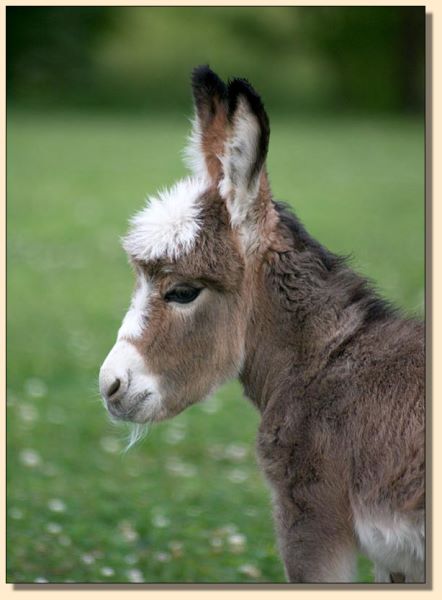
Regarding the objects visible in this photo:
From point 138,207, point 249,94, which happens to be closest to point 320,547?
point 249,94

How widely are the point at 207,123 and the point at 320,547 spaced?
1708mm

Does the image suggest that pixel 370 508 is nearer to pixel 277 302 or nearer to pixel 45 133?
pixel 277 302

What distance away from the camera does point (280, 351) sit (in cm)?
380

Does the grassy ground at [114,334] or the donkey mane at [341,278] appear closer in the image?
the donkey mane at [341,278]

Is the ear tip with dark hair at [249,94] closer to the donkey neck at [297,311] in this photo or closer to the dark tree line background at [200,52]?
the donkey neck at [297,311]

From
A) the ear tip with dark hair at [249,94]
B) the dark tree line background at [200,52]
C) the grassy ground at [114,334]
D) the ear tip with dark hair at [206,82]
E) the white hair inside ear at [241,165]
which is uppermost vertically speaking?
the dark tree line background at [200,52]

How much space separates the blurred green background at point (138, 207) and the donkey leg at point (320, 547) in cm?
115

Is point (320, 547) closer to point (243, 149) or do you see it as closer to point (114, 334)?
point (243, 149)

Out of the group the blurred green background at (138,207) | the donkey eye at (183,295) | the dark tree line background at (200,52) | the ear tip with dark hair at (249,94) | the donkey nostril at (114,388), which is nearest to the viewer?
the ear tip with dark hair at (249,94)

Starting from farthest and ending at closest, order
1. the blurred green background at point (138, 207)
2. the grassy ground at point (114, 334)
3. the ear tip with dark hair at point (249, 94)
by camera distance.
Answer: the blurred green background at point (138, 207), the grassy ground at point (114, 334), the ear tip with dark hair at point (249, 94)

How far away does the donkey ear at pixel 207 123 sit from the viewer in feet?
12.5

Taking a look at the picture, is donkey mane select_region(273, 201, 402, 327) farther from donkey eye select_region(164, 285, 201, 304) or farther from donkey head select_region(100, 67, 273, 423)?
donkey eye select_region(164, 285, 201, 304)

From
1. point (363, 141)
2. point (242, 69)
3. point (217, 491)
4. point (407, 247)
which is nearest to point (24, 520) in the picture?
point (217, 491)

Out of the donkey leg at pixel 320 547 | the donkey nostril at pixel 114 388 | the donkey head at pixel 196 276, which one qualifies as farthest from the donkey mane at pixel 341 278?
the donkey nostril at pixel 114 388
